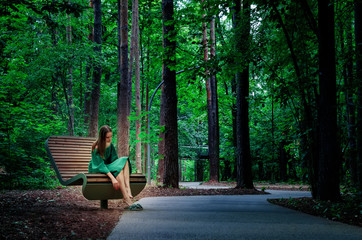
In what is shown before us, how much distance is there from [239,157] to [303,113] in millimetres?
4612

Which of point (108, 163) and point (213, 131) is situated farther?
point (213, 131)

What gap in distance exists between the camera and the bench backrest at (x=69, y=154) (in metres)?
7.07

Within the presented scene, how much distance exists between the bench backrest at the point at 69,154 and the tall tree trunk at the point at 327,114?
4.94 m

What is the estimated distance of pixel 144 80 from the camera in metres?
25.5

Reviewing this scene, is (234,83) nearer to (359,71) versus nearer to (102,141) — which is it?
(359,71)

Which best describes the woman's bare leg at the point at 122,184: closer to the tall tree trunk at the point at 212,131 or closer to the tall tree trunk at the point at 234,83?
the tall tree trunk at the point at 234,83

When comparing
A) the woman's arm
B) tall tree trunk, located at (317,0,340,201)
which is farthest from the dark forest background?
the woman's arm

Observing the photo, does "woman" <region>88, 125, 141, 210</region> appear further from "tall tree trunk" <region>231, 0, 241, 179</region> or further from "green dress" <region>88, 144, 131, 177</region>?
"tall tree trunk" <region>231, 0, 241, 179</region>

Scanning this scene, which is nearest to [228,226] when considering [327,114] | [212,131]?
[327,114]

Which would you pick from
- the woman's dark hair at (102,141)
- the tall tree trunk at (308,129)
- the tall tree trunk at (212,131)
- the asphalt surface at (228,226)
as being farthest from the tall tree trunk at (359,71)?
the tall tree trunk at (212,131)

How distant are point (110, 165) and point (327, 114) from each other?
4.27 metres

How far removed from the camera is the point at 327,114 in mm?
6867

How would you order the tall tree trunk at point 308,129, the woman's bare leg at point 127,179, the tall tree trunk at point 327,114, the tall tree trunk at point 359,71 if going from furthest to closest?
the tall tree trunk at point 308,129 → the tall tree trunk at point 359,71 → the tall tree trunk at point 327,114 → the woman's bare leg at point 127,179

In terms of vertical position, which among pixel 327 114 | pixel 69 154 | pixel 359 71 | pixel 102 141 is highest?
pixel 359 71
